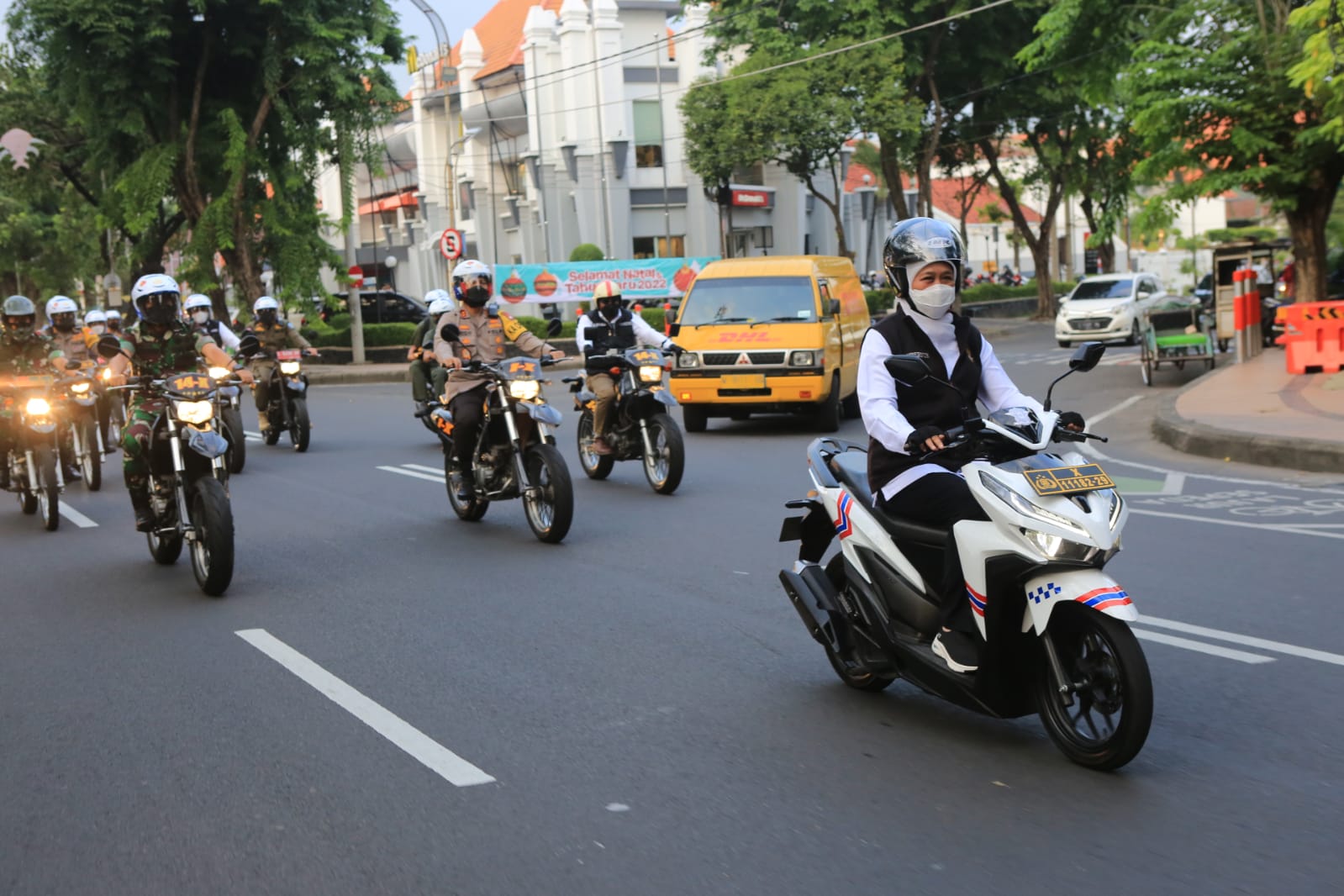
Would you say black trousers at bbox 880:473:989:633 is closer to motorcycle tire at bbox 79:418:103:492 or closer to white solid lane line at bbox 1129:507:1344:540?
white solid lane line at bbox 1129:507:1344:540

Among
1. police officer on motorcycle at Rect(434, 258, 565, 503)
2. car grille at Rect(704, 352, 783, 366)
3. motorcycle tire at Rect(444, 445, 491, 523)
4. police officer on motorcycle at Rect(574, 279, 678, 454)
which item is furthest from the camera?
car grille at Rect(704, 352, 783, 366)

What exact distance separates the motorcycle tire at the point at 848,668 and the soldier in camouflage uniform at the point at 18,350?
8980 millimetres

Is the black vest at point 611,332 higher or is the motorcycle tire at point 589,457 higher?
the black vest at point 611,332

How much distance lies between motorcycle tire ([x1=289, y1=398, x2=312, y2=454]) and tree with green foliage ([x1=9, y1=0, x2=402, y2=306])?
55.4 ft

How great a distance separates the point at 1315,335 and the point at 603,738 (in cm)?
1702

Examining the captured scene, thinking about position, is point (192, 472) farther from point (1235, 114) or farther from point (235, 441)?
point (1235, 114)

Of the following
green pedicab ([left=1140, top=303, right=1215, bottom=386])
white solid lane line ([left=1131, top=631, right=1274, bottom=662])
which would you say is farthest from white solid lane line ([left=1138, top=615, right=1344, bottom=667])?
green pedicab ([left=1140, top=303, right=1215, bottom=386])

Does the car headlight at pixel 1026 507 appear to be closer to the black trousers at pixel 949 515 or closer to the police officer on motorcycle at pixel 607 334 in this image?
the black trousers at pixel 949 515

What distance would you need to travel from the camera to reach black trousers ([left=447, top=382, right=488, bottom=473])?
35.7ft

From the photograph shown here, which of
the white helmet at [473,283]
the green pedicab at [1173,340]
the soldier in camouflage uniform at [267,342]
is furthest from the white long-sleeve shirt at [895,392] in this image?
the green pedicab at [1173,340]

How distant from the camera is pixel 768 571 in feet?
29.1

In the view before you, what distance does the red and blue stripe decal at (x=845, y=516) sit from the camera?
566 cm

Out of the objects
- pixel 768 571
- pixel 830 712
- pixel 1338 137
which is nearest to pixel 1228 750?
pixel 830 712

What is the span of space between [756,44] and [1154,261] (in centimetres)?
5976
